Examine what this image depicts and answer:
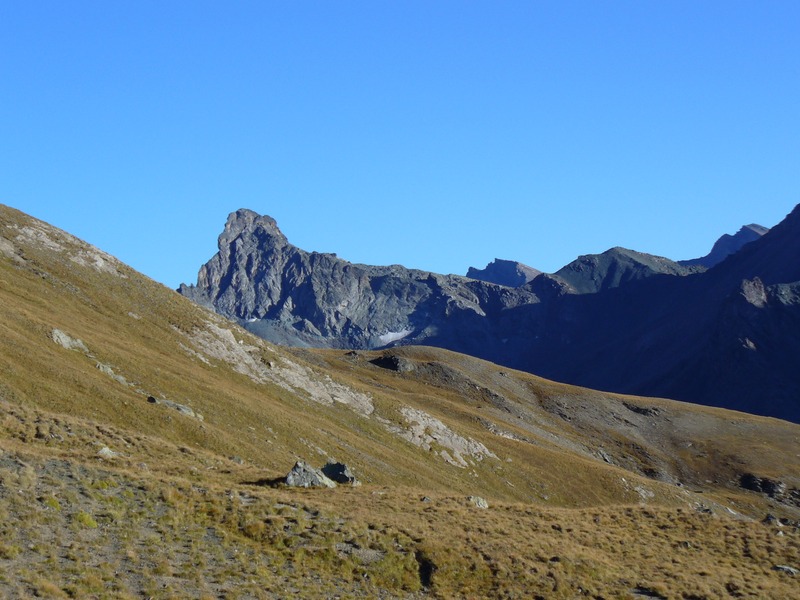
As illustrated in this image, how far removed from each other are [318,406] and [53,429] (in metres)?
47.3

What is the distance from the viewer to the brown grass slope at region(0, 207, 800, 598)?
27734mm

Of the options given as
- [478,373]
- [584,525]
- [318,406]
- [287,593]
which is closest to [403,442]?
[318,406]

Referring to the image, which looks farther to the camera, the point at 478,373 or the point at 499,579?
the point at 478,373

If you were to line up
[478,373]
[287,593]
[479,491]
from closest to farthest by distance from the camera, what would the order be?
[287,593], [479,491], [478,373]

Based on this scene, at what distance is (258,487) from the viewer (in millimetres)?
37656

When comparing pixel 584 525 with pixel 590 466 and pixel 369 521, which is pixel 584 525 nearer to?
pixel 369 521

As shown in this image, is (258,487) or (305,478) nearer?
(258,487)

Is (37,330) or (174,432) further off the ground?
(37,330)

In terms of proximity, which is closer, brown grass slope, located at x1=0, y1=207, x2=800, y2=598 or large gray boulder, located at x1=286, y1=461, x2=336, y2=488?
brown grass slope, located at x1=0, y1=207, x2=800, y2=598

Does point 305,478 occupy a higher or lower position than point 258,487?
higher

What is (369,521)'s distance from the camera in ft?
111

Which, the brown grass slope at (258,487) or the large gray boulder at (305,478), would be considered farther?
the large gray boulder at (305,478)

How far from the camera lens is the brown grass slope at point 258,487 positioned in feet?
91.0

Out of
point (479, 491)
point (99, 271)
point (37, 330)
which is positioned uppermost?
point (99, 271)
